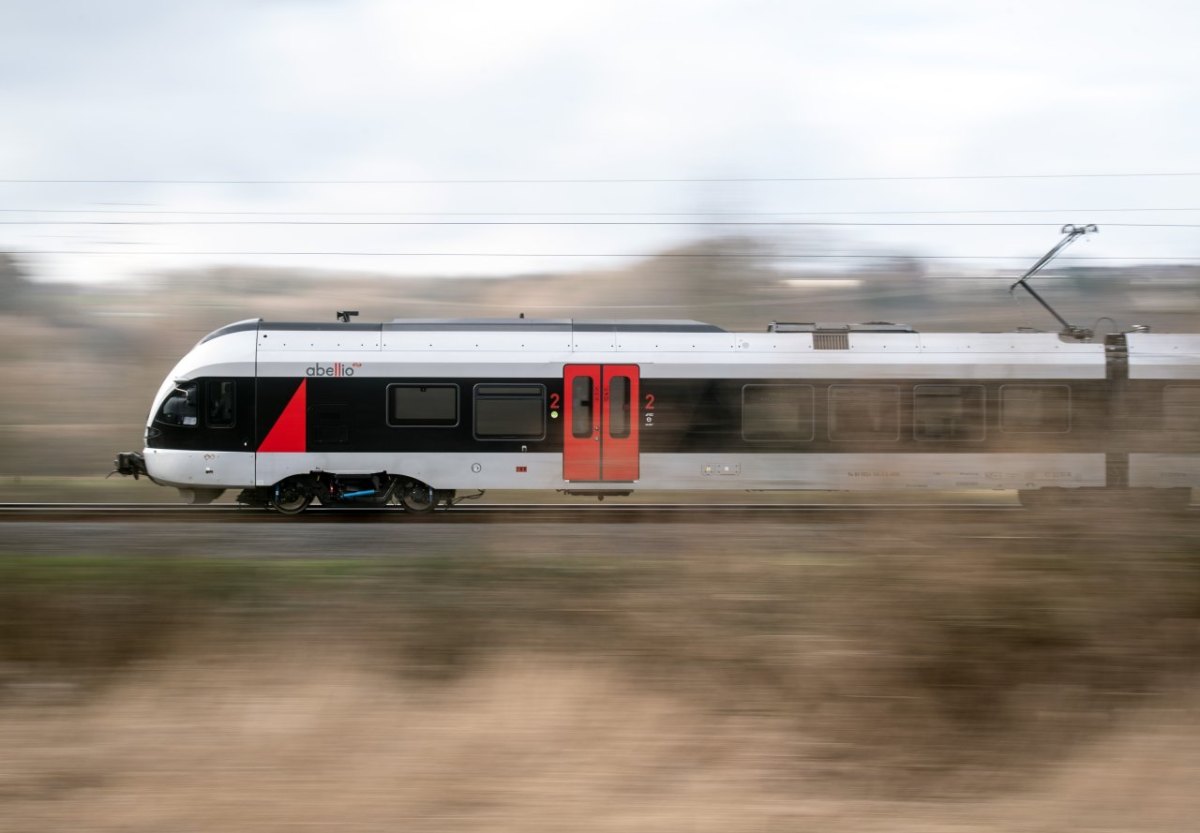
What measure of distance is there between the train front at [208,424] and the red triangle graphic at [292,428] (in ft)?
1.14

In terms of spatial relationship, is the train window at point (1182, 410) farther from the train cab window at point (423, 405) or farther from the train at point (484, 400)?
the train cab window at point (423, 405)

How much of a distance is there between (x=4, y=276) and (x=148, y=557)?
17481 millimetres

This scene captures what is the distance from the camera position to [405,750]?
4660mm

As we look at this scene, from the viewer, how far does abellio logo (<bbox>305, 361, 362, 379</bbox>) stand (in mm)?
16328

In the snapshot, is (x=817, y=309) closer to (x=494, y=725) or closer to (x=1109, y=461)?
(x=1109, y=461)

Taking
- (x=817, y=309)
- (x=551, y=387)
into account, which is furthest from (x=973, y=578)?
(x=551, y=387)

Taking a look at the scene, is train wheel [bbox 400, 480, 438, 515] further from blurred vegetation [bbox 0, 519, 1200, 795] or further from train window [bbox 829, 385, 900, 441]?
blurred vegetation [bbox 0, 519, 1200, 795]

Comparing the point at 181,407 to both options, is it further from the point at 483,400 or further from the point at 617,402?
the point at 617,402

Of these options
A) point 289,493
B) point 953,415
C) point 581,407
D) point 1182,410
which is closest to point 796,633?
point 1182,410

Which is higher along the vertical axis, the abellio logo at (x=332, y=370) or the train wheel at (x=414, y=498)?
the abellio logo at (x=332, y=370)

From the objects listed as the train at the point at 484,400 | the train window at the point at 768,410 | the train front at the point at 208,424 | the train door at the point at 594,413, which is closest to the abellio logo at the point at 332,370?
the train at the point at 484,400

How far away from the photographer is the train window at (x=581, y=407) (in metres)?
16.5

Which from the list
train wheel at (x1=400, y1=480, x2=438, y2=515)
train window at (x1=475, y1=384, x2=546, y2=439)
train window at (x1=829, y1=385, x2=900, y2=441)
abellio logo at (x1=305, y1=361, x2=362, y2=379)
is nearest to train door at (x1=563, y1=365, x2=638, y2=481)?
train window at (x1=475, y1=384, x2=546, y2=439)

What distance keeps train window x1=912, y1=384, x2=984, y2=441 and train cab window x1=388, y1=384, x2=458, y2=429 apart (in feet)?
27.4
